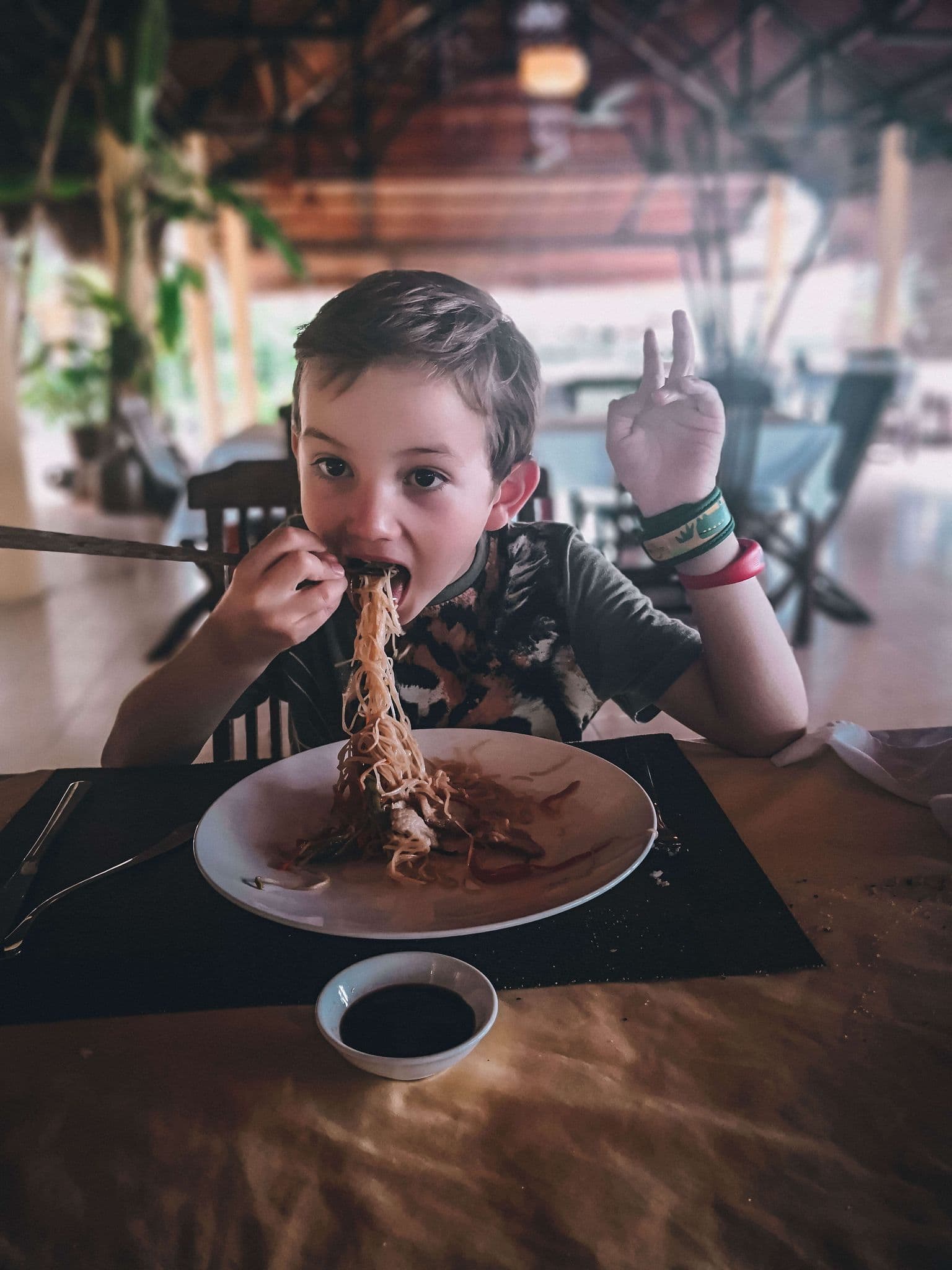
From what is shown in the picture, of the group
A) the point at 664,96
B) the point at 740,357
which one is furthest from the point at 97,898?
the point at 664,96

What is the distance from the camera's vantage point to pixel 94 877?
2.33 ft

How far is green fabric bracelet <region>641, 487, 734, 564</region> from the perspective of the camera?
95 cm

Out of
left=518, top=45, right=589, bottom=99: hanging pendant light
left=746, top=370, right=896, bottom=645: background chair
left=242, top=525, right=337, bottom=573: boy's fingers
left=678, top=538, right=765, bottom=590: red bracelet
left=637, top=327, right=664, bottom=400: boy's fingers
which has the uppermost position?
left=518, top=45, right=589, bottom=99: hanging pendant light

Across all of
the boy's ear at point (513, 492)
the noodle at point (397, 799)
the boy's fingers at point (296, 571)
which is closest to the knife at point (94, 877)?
the noodle at point (397, 799)

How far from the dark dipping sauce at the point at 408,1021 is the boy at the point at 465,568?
0.38 meters

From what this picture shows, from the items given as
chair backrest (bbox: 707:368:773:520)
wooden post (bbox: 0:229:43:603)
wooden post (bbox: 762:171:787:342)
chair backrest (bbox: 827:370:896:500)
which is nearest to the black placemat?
chair backrest (bbox: 707:368:773:520)

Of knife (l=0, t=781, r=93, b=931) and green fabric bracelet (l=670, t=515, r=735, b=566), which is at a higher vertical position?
green fabric bracelet (l=670, t=515, r=735, b=566)

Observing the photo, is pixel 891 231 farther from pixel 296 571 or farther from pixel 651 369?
pixel 296 571

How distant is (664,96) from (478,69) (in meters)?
1.82

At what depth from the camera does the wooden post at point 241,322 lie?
274 inches

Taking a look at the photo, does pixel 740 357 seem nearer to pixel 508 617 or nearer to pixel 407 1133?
pixel 508 617

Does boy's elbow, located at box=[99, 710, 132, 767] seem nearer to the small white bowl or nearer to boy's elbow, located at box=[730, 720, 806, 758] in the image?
the small white bowl

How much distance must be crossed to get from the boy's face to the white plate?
214 mm

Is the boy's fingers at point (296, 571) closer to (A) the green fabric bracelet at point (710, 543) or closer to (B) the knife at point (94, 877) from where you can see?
(B) the knife at point (94, 877)
